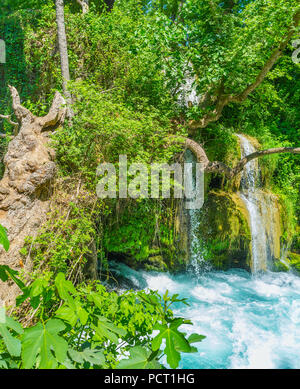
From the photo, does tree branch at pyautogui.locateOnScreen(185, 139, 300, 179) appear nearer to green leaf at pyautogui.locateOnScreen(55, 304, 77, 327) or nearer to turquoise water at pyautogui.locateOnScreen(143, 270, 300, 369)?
turquoise water at pyautogui.locateOnScreen(143, 270, 300, 369)

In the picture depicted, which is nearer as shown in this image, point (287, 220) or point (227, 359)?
point (227, 359)

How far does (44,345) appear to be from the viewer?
35.5 inches

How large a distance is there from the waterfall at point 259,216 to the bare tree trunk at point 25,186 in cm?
523

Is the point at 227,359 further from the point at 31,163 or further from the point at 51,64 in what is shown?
the point at 51,64

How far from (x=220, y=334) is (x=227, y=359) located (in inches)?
23.3

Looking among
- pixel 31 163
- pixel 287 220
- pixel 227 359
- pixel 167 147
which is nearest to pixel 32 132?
pixel 31 163

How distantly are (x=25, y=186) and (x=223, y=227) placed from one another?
16.1 feet

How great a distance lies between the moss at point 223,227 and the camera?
643 cm

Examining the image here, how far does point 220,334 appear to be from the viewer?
4.37 m

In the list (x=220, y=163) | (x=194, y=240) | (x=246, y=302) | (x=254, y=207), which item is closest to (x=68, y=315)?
(x=220, y=163)

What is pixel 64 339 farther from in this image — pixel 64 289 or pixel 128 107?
pixel 128 107

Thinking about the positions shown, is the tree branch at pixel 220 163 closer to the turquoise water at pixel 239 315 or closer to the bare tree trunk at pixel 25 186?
the turquoise water at pixel 239 315

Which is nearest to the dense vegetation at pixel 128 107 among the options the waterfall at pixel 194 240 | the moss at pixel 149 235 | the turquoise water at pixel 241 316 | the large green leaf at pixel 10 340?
the moss at pixel 149 235
